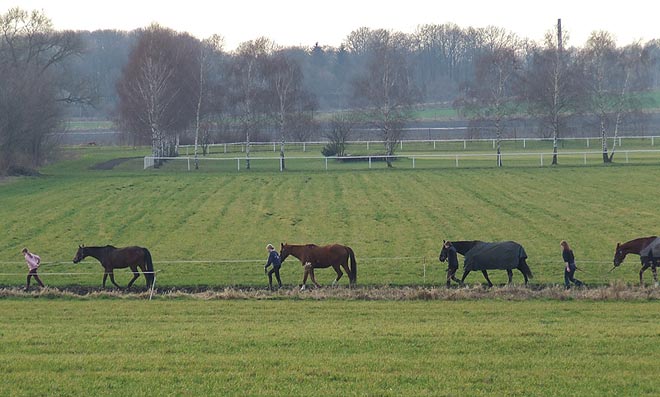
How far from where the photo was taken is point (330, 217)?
34500mm

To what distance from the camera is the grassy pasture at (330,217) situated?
25219 millimetres

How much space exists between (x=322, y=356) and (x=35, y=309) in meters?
8.61

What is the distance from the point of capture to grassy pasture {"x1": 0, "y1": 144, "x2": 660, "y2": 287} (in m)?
25.2

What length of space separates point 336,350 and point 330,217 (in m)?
20.4

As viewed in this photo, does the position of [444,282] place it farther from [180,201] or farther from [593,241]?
[180,201]

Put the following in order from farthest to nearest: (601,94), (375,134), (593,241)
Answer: (375,134)
(601,94)
(593,241)

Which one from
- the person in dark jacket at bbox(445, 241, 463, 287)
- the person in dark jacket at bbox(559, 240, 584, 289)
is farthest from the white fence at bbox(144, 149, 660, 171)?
the person in dark jacket at bbox(559, 240, 584, 289)

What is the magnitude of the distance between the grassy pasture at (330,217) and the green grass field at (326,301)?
0.12m

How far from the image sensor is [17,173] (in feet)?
165

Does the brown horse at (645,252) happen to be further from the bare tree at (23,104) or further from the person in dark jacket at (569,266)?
the bare tree at (23,104)

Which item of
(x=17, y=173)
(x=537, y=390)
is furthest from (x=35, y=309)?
(x=17, y=173)

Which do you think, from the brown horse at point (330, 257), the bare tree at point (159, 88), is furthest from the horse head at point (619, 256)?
the bare tree at point (159, 88)

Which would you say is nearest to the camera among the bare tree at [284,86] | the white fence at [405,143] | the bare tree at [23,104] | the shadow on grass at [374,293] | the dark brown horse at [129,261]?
the shadow on grass at [374,293]

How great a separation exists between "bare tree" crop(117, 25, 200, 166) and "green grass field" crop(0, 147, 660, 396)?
52.0 ft
